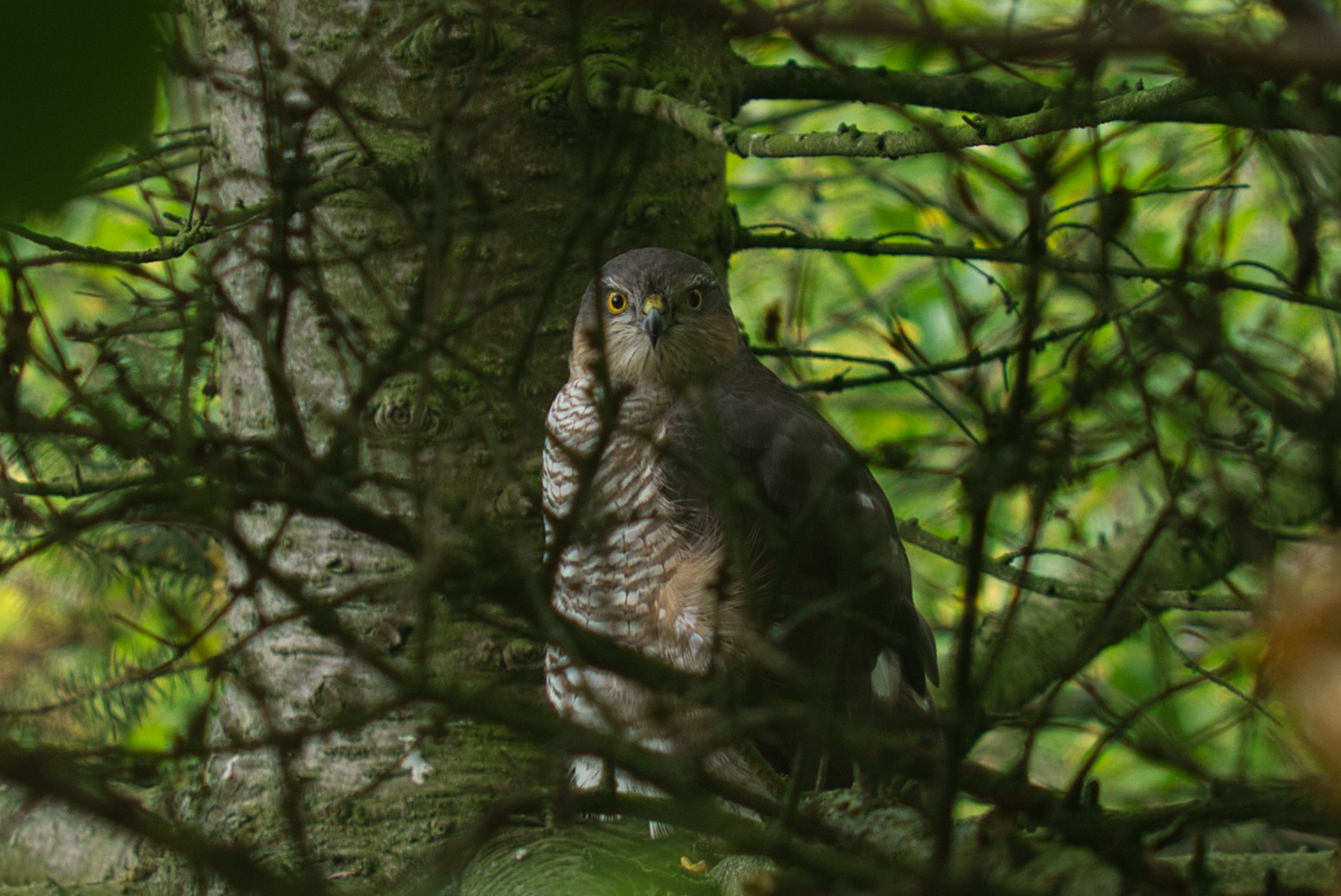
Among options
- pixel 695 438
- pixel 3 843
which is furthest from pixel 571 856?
pixel 3 843

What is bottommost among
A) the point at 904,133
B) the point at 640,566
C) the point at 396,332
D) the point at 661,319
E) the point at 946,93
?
the point at 640,566

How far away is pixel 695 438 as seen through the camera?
9.75 ft

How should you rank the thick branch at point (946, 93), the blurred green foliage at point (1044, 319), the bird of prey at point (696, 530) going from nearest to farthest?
the thick branch at point (946, 93) < the bird of prey at point (696, 530) < the blurred green foliage at point (1044, 319)

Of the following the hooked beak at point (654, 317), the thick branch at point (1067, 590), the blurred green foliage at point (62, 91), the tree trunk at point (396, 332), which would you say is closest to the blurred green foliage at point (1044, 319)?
the thick branch at point (1067, 590)

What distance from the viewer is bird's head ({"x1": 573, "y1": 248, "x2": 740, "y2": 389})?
126 inches

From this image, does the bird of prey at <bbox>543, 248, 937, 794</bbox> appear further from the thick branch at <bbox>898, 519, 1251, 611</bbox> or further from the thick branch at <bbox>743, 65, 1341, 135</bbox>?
the thick branch at <bbox>743, 65, 1341, 135</bbox>

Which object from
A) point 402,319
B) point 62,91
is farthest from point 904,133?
point 62,91

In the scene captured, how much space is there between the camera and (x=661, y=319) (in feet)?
10.9

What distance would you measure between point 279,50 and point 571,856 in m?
1.54

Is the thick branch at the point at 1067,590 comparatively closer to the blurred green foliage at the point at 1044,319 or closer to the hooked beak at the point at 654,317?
the blurred green foliage at the point at 1044,319

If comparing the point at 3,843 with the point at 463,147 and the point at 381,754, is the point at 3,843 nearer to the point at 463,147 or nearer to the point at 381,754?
the point at 381,754

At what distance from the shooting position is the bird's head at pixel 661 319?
3205mm

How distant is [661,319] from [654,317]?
24mm

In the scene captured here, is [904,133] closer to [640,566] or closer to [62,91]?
[640,566]
